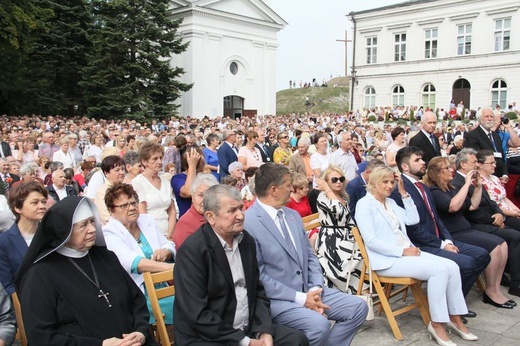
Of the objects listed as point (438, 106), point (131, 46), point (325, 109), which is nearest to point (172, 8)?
point (131, 46)

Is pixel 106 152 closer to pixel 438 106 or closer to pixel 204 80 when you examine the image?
pixel 204 80

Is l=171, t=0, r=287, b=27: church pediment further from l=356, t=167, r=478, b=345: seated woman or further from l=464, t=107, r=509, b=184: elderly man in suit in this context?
l=356, t=167, r=478, b=345: seated woman

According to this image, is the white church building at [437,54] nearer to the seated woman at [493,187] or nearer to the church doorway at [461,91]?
the church doorway at [461,91]

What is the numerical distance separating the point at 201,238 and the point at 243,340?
768mm

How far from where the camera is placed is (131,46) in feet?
103

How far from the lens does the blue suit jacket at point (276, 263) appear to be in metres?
4.19

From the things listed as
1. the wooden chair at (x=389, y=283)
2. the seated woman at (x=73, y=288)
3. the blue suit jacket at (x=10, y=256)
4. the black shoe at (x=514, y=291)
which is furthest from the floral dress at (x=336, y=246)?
the blue suit jacket at (x=10, y=256)

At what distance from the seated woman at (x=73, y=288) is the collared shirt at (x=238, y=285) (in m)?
0.64

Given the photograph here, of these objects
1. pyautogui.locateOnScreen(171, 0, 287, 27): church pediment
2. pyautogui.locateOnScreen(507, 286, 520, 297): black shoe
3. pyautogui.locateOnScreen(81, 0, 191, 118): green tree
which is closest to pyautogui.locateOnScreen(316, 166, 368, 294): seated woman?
pyautogui.locateOnScreen(507, 286, 520, 297): black shoe

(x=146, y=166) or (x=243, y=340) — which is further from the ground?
(x=146, y=166)

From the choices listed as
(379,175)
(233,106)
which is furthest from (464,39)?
(379,175)

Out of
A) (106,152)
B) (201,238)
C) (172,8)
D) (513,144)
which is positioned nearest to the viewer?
(201,238)

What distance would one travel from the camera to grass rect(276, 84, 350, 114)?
6203 cm

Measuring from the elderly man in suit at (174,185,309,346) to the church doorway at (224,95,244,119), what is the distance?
38.1 metres
